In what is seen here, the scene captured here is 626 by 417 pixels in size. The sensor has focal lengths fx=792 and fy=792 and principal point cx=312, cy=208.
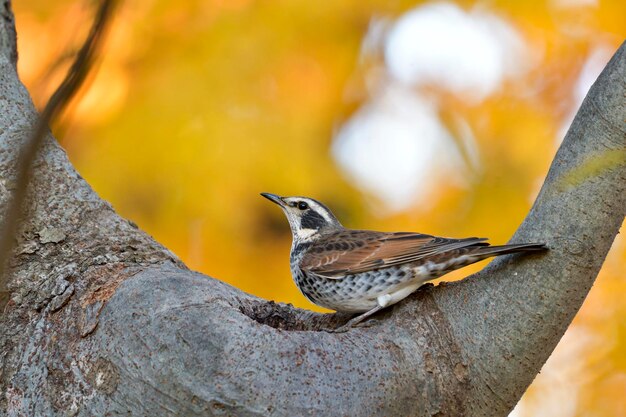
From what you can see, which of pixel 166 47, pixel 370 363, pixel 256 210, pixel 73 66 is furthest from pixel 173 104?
pixel 73 66

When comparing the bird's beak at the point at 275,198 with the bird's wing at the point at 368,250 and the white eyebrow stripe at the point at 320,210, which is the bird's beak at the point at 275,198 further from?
the bird's wing at the point at 368,250

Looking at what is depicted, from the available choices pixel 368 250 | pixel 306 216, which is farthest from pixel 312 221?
pixel 368 250

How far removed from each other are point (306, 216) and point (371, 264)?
3.59 feet

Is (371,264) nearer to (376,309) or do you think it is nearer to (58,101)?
(376,309)

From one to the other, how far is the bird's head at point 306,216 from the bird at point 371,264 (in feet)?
0.68

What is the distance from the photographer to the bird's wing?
385 centimetres

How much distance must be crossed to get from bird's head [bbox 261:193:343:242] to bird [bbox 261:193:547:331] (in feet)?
0.68

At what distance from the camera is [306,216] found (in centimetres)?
503

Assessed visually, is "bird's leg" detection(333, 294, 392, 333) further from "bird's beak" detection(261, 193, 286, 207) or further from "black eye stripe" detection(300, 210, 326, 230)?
"black eye stripe" detection(300, 210, 326, 230)

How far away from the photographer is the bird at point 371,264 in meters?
3.74

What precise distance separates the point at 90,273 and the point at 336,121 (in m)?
1.94

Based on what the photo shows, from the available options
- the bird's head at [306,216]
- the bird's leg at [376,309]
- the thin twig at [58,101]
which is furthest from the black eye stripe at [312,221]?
the thin twig at [58,101]

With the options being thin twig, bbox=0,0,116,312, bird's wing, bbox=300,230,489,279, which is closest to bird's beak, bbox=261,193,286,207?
bird's wing, bbox=300,230,489,279

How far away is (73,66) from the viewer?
1303 millimetres
